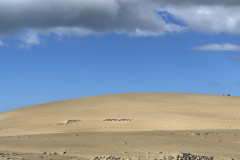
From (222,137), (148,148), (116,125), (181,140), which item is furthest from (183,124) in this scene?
(148,148)

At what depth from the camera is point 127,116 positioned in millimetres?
37250

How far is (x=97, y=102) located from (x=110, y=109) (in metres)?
6.89

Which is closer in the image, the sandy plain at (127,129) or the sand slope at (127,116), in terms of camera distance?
the sandy plain at (127,129)

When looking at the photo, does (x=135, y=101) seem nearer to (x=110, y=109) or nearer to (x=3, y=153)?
(x=110, y=109)

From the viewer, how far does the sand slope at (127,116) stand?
104 ft

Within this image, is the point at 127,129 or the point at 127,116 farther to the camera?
the point at 127,116

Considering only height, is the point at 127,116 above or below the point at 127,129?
above

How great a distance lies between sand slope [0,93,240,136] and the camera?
1247 inches

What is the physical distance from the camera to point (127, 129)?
30547 mm

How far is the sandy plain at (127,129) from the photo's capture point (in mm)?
17625

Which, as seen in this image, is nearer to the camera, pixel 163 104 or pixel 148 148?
pixel 148 148

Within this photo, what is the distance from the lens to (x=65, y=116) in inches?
1521

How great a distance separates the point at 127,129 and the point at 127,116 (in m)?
6.72

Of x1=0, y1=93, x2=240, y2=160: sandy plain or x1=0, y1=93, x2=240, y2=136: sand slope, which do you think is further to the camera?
x1=0, y1=93, x2=240, y2=136: sand slope
